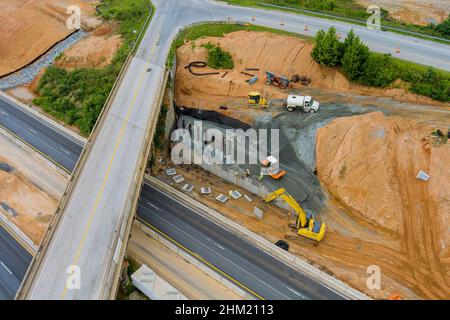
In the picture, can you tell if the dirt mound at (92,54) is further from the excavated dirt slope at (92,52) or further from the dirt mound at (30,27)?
the dirt mound at (30,27)

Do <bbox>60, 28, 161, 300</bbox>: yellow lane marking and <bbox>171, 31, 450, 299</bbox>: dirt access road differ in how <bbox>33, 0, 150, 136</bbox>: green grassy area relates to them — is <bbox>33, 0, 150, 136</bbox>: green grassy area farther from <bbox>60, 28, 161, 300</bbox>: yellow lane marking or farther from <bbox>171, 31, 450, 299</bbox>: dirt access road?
<bbox>171, 31, 450, 299</bbox>: dirt access road

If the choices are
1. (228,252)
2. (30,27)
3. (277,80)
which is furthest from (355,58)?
(30,27)

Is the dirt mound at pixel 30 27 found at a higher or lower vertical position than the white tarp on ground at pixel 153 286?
higher

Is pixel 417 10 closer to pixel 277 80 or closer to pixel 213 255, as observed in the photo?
pixel 277 80

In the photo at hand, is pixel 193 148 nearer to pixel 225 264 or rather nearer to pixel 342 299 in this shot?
pixel 225 264

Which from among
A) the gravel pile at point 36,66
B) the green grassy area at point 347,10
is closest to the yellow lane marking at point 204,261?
the gravel pile at point 36,66
